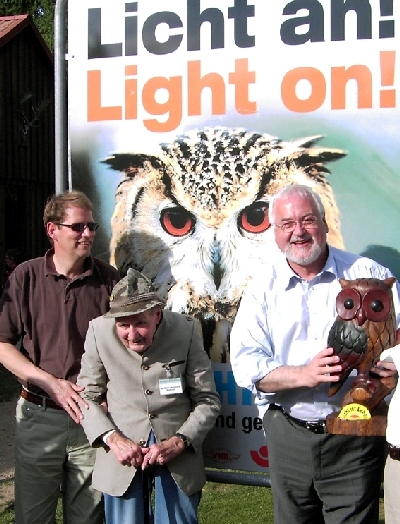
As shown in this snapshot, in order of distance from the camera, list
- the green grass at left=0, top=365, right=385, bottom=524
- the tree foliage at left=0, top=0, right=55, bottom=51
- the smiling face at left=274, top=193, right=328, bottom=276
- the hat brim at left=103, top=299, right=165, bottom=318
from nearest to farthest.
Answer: the smiling face at left=274, top=193, right=328, bottom=276
the hat brim at left=103, top=299, right=165, bottom=318
the green grass at left=0, top=365, right=385, bottom=524
the tree foliage at left=0, top=0, right=55, bottom=51

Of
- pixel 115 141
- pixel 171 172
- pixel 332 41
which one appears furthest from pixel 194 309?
pixel 332 41

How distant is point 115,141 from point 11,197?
404 inches

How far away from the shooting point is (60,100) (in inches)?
140

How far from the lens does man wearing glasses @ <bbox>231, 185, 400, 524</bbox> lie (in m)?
2.62

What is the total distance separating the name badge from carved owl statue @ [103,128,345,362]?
600 millimetres

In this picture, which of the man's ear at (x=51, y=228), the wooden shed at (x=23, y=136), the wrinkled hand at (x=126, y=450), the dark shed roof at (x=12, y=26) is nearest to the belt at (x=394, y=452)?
the wrinkled hand at (x=126, y=450)

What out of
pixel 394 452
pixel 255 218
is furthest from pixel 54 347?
pixel 394 452

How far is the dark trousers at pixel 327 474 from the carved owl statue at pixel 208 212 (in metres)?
0.83

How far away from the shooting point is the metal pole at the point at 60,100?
352 cm

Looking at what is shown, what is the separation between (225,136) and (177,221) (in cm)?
→ 47

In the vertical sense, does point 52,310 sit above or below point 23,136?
below

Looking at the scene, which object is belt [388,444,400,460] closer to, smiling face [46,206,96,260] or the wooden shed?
smiling face [46,206,96,260]

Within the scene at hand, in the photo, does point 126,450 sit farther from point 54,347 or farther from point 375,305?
point 375,305

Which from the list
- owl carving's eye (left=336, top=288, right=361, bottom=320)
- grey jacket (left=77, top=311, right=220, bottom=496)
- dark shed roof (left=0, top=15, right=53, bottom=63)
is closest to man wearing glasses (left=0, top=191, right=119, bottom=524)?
grey jacket (left=77, top=311, right=220, bottom=496)
